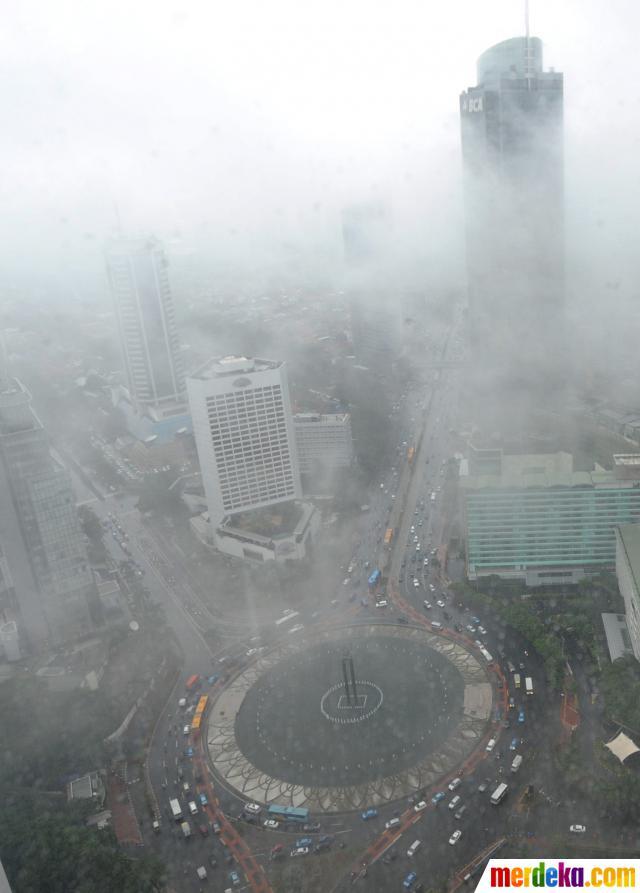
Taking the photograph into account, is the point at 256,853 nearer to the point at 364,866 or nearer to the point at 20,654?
the point at 364,866

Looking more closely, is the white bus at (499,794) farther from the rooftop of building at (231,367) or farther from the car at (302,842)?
the rooftop of building at (231,367)

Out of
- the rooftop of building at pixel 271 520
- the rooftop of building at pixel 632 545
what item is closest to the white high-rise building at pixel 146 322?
the rooftop of building at pixel 271 520

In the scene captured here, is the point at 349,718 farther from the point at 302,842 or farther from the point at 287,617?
the point at 287,617

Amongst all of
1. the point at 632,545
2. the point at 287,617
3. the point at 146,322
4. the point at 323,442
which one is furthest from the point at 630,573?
the point at 146,322

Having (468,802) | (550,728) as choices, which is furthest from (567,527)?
(468,802)

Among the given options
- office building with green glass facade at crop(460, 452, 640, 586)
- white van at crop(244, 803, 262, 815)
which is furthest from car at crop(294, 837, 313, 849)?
office building with green glass facade at crop(460, 452, 640, 586)

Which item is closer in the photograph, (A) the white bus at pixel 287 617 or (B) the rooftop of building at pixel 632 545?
(B) the rooftop of building at pixel 632 545
